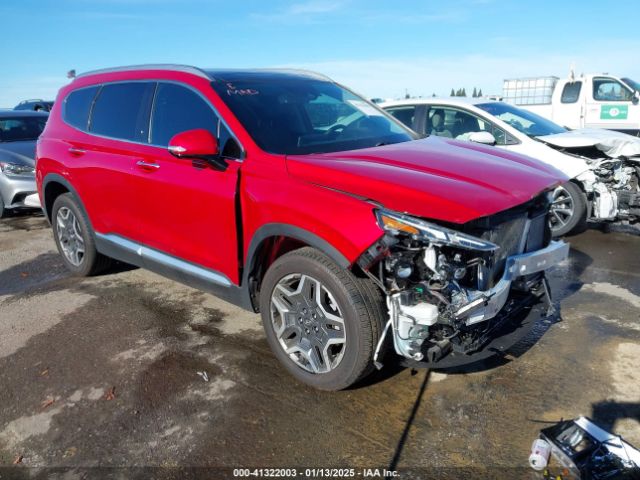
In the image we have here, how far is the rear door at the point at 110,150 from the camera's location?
4.20 metres

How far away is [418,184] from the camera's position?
2791 millimetres

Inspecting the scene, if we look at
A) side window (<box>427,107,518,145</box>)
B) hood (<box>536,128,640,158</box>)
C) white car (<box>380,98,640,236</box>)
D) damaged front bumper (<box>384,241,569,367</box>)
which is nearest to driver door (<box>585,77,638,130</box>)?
white car (<box>380,98,640,236</box>)

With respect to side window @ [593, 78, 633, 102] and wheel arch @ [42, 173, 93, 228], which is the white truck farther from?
wheel arch @ [42, 173, 93, 228]

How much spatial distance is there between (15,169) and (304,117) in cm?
625

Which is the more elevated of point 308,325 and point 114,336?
point 308,325

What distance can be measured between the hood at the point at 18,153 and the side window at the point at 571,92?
1301cm

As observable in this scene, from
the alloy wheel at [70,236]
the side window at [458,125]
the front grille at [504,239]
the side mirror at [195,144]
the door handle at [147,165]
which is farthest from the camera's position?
the side window at [458,125]

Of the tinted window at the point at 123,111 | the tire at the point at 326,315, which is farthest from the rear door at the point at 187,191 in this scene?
the tire at the point at 326,315

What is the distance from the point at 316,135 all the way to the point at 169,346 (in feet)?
6.08

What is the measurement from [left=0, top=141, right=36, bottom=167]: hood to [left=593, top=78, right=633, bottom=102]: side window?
1338 centimetres

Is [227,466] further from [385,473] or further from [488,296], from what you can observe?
[488,296]

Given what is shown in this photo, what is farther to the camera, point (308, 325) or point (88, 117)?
point (88, 117)

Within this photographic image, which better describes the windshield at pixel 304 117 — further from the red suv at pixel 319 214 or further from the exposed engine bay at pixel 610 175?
the exposed engine bay at pixel 610 175

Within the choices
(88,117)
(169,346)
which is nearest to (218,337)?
(169,346)
